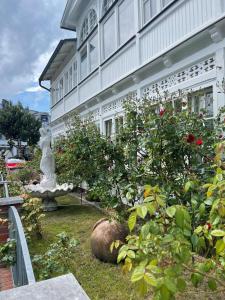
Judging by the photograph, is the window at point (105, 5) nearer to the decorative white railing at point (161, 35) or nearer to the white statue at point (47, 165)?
the decorative white railing at point (161, 35)

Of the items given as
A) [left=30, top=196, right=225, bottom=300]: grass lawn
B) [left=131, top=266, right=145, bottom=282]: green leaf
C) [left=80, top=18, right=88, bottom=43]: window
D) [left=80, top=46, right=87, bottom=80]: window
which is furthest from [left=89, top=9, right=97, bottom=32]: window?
[left=131, top=266, right=145, bottom=282]: green leaf

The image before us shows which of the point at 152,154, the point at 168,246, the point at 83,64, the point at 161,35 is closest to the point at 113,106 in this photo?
the point at 161,35

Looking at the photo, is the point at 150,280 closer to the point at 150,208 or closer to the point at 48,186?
the point at 150,208

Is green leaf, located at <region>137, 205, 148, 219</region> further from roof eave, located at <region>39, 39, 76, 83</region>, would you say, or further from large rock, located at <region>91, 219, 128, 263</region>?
roof eave, located at <region>39, 39, 76, 83</region>

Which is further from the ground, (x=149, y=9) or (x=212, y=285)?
(x=149, y=9)

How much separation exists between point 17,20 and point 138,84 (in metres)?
14.3

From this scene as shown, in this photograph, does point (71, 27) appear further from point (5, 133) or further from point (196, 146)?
point (5, 133)

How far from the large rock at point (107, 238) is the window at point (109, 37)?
7.30m

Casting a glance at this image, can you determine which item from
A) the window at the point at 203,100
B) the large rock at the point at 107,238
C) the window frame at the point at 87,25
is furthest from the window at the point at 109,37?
the large rock at the point at 107,238

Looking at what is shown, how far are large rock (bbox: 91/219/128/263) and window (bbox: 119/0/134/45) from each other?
6281mm

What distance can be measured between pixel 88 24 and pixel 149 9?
19.2ft

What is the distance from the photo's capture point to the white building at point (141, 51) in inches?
242

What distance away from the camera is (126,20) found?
9.83 metres

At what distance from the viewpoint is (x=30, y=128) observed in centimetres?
4219
